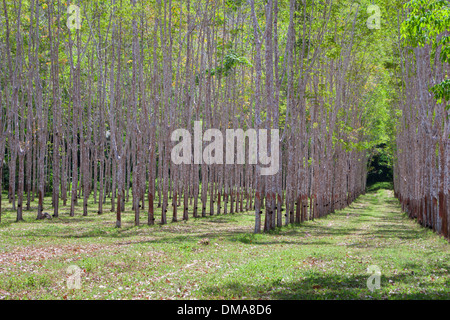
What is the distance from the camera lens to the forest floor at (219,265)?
9320 mm

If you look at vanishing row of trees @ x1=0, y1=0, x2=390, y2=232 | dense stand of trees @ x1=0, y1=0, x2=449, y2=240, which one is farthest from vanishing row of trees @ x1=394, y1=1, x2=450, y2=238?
vanishing row of trees @ x1=0, y1=0, x2=390, y2=232

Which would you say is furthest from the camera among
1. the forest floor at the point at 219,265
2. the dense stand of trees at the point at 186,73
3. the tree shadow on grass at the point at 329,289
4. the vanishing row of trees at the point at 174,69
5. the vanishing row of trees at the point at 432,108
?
the vanishing row of trees at the point at 174,69

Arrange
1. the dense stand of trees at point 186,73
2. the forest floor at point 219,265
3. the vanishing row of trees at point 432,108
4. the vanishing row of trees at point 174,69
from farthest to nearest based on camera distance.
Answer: the vanishing row of trees at point 174,69
the dense stand of trees at point 186,73
the vanishing row of trees at point 432,108
the forest floor at point 219,265

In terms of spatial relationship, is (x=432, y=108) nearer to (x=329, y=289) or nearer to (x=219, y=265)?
(x=219, y=265)

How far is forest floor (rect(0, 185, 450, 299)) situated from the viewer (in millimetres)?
9320

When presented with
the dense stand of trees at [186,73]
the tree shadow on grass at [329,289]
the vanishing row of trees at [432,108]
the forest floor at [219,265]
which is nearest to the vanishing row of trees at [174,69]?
the dense stand of trees at [186,73]

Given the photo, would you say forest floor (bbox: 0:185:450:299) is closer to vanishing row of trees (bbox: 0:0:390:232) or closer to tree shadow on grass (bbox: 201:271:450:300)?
tree shadow on grass (bbox: 201:271:450:300)

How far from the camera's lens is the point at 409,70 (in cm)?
2667

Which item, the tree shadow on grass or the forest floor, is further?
the forest floor

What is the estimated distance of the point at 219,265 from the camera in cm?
1245

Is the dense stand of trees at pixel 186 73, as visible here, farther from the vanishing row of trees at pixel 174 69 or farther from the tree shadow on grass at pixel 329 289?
the tree shadow on grass at pixel 329 289

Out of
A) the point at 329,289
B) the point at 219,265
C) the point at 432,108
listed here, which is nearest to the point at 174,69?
the point at 432,108

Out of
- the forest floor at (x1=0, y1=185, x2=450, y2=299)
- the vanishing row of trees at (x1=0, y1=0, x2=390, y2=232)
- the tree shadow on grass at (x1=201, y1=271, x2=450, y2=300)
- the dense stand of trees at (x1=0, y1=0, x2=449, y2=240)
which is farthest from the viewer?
the vanishing row of trees at (x1=0, y1=0, x2=390, y2=232)
